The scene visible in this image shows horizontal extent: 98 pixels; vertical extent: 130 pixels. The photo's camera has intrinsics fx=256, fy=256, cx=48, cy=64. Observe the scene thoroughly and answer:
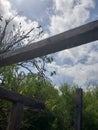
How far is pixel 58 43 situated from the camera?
8.45 feet

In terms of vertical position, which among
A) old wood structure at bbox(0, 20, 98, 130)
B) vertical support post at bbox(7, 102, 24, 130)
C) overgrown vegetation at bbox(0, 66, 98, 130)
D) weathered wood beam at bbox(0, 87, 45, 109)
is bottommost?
vertical support post at bbox(7, 102, 24, 130)

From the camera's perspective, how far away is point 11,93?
430 centimetres

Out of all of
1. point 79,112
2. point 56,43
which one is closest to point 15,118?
point 56,43

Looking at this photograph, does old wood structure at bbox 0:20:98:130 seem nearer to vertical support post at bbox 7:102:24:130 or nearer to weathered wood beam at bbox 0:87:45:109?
weathered wood beam at bbox 0:87:45:109

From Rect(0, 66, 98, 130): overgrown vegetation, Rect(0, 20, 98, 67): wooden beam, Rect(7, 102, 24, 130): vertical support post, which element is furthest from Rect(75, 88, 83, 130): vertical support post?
Rect(0, 20, 98, 67): wooden beam

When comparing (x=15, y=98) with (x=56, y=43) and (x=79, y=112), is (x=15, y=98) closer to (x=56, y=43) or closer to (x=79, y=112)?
(x=56, y=43)

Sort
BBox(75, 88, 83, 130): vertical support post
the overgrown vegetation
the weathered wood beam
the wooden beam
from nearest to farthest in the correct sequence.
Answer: the wooden beam, the weathered wood beam, BBox(75, 88, 83, 130): vertical support post, the overgrown vegetation

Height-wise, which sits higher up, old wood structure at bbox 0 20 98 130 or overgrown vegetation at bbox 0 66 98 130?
overgrown vegetation at bbox 0 66 98 130

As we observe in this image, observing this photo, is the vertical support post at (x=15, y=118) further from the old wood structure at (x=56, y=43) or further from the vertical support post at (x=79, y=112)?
the vertical support post at (x=79, y=112)

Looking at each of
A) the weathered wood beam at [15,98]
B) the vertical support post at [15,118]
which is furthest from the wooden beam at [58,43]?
the vertical support post at [15,118]

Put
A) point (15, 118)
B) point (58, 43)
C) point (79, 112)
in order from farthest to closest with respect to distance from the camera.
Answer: point (79, 112) < point (15, 118) < point (58, 43)

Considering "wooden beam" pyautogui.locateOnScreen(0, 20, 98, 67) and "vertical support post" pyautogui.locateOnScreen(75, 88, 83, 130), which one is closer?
"wooden beam" pyautogui.locateOnScreen(0, 20, 98, 67)

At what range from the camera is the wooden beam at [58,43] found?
2.38 metres

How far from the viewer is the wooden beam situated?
2377mm
